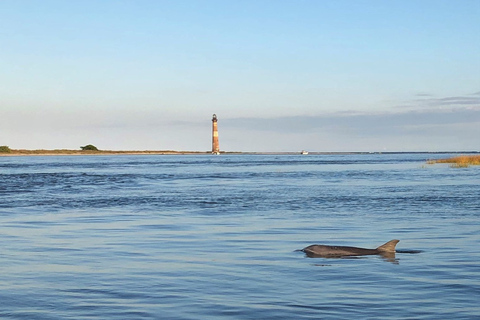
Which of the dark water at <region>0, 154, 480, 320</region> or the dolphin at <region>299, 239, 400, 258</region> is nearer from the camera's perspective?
the dark water at <region>0, 154, 480, 320</region>

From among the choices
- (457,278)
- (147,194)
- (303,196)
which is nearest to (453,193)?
(303,196)

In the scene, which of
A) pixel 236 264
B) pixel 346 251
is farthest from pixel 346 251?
pixel 236 264

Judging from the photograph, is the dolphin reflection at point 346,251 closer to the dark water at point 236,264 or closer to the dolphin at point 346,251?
the dolphin at point 346,251

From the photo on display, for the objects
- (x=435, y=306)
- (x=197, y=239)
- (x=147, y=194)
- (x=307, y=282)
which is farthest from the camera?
(x=147, y=194)

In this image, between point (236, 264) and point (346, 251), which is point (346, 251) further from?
point (236, 264)

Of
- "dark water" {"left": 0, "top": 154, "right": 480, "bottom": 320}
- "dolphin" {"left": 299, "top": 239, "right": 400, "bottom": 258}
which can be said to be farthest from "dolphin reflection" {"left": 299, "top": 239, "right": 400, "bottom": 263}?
"dark water" {"left": 0, "top": 154, "right": 480, "bottom": 320}

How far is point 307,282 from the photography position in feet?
47.8

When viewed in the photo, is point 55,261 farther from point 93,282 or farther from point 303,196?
point 303,196

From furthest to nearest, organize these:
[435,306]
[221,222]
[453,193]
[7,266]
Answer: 1. [453,193]
2. [221,222]
3. [7,266]
4. [435,306]

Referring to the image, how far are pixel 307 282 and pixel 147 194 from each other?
33031 mm

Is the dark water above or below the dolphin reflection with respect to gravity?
below

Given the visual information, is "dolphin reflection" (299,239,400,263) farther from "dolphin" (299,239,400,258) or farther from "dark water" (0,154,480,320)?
"dark water" (0,154,480,320)

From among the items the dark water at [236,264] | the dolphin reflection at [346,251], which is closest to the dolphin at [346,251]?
the dolphin reflection at [346,251]

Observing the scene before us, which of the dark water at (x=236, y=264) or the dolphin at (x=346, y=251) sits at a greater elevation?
the dolphin at (x=346, y=251)
